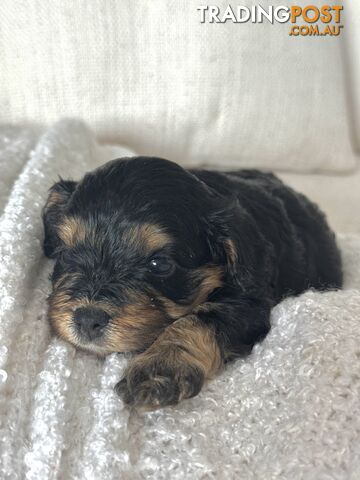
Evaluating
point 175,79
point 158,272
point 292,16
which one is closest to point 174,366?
point 158,272

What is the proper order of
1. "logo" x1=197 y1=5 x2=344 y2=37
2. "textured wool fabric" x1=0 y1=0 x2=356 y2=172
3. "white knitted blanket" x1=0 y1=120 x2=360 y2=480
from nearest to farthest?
"white knitted blanket" x1=0 y1=120 x2=360 y2=480, "textured wool fabric" x1=0 y1=0 x2=356 y2=172, "logo" x1=197 y1=5 x2=344 y2=37

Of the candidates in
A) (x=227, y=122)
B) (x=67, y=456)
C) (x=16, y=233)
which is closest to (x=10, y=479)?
(x=67, y=456)

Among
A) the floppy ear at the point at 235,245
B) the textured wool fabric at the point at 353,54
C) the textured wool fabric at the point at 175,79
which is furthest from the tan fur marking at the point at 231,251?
the textured wool fabric at the point at 353,54

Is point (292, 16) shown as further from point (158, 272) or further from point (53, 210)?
point (158, 272)

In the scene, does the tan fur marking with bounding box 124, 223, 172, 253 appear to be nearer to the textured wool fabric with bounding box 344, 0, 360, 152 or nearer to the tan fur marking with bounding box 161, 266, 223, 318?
the tan fur marking with bounding box 161, 266, 223, 318

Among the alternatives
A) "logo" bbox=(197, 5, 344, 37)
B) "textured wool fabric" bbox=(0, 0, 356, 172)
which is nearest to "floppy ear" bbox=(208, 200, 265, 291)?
"textured wool fabric" bbox=(0, 0, 356, 172)
